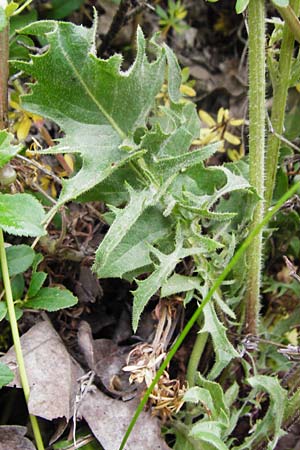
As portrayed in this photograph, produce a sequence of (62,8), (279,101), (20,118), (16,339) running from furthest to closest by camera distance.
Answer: (62,8), (20,118), (279,101), (16,339)

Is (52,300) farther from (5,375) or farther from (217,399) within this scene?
(217,399)

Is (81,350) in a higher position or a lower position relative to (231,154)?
lower

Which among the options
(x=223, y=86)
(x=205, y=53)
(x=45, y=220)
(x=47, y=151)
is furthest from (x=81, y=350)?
(x=205, y=53)

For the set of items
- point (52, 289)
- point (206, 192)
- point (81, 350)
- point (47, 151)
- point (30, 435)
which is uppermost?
point (47, 151)

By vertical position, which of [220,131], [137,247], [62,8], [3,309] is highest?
[62,8]

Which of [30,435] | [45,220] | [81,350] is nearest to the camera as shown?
[45,220]

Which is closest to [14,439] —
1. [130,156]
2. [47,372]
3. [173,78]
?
[47,372]

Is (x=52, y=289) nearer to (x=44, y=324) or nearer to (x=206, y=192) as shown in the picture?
(x=44, y=324)

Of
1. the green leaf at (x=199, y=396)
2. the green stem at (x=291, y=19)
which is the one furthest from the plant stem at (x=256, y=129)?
the green leaf at (x=199, y=396)
